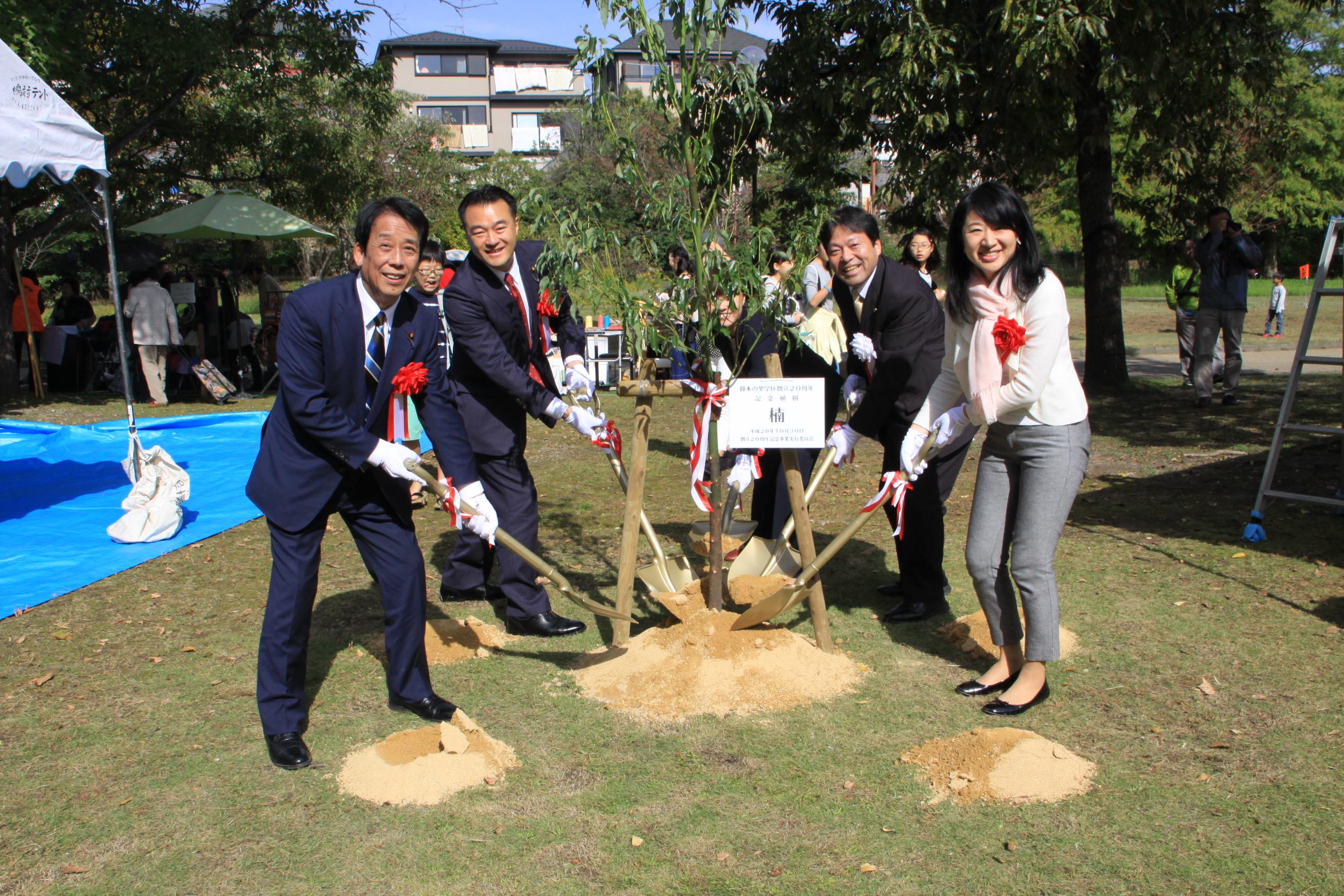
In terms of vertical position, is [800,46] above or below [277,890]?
above

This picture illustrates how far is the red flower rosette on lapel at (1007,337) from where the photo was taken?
351 cm

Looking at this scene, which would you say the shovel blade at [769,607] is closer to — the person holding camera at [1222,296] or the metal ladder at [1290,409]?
the metal ladder at [1290,409]

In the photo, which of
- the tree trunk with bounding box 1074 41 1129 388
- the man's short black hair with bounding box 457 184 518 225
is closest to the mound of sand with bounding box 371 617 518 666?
the man's short black hair with bounding box 457 184 518 225

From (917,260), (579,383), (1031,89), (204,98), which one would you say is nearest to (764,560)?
(579,383)

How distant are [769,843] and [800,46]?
10.6 metres

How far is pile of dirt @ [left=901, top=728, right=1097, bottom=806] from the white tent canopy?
21.0 feet

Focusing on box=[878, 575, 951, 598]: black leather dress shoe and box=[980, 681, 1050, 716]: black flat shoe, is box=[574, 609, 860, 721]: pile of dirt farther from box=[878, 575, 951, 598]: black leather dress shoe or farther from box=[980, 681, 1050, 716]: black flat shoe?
box=[878, 575, 951, 598]: black leather dress shoe

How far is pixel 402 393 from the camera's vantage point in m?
3.73

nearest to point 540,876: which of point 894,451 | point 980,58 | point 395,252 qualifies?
point 395,252

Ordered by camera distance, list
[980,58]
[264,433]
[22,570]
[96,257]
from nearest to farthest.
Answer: [264,433], [22,570], [980,58], [96,257]

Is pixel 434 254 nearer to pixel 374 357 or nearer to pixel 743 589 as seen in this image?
pixel 374 357

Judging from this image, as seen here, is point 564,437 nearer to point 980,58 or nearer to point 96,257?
point 980,58

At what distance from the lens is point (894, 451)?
491 centimetres

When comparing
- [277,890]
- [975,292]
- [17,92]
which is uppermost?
[17,92]
